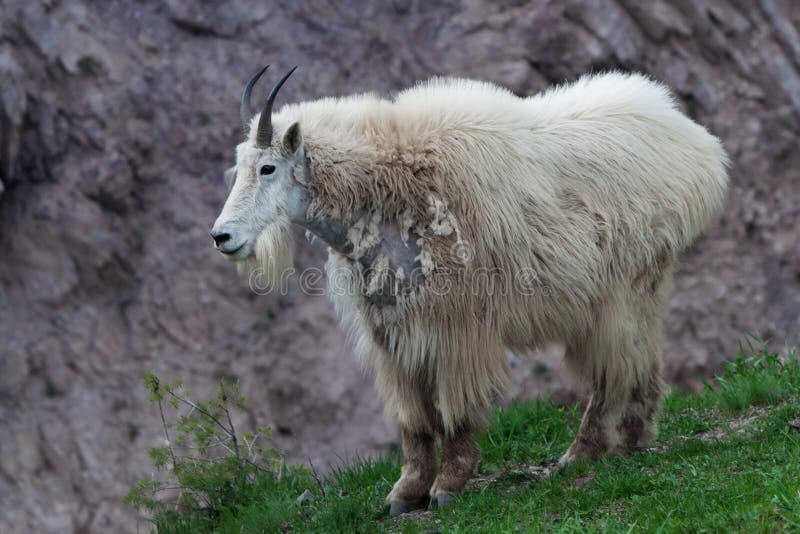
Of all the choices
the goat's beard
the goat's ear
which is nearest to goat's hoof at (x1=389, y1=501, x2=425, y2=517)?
the goat's beard

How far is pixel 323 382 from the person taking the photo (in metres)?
10.8

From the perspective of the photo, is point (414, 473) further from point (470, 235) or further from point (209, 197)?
point (209, 197)

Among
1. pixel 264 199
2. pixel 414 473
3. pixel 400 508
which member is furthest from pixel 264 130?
pixel 400 508

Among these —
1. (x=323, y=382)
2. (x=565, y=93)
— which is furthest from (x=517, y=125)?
(x=323, y=382)

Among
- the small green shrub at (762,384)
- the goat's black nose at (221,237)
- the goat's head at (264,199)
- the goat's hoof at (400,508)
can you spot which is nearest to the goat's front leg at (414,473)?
the goat's hoof at (400,508)

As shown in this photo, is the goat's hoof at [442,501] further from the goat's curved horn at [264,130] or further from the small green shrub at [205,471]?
the goat's curved horn at [264,130]

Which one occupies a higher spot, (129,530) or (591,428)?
(591,428)

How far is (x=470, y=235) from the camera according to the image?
5.45 m

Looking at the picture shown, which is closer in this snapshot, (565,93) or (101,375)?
(565,93)

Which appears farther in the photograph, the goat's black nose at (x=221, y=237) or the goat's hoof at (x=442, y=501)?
the goat's hoof at (x=442, y=501)

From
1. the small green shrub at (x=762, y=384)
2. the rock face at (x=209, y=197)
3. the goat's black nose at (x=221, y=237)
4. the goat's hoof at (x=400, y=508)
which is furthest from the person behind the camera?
the rock face at (x=209, y=197)

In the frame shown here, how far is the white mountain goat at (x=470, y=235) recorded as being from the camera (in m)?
5.38

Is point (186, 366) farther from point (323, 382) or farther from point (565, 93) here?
point (565, 93)

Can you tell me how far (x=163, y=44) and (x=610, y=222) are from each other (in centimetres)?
707
